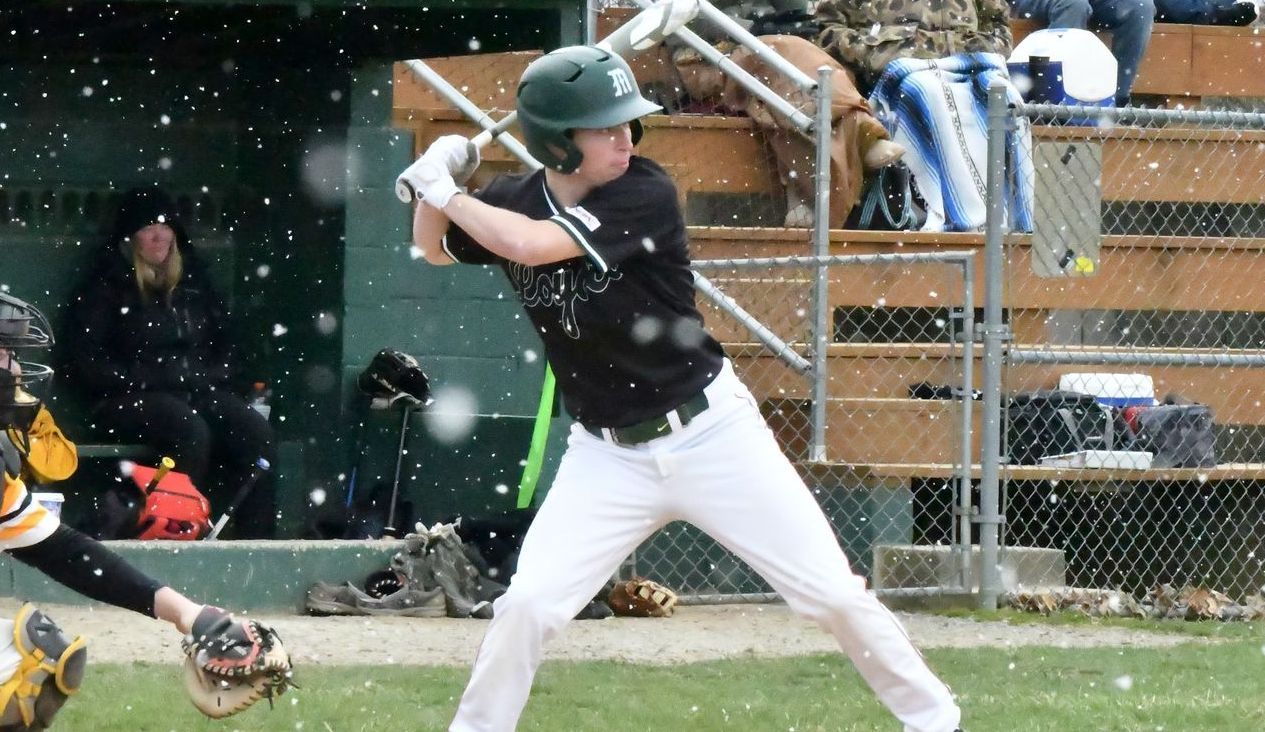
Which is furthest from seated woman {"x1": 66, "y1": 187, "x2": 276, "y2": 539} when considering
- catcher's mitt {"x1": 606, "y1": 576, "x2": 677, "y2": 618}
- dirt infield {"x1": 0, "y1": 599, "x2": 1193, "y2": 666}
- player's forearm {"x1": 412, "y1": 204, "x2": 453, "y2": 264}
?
player's forearm {"x1": 412, "y1": 204, "x2": 453, "y2": 264}

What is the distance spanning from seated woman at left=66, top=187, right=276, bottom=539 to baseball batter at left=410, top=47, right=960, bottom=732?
442 cm

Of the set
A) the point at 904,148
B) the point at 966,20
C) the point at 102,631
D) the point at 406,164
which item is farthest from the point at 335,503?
the point at 966,20

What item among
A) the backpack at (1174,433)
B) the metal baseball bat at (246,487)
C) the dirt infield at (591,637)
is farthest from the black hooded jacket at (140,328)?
the backpack at (1174,433)

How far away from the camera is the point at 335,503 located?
9594 millimetres

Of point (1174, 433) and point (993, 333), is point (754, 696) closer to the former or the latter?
point (993, 333)

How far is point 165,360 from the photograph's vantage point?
8.98m

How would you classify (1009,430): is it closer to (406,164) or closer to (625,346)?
(406,164)

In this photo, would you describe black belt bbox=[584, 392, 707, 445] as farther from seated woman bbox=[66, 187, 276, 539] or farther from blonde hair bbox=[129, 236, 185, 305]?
blonde hair bbox=[129, 236, 185, 305]

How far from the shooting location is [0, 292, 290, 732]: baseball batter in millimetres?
4102

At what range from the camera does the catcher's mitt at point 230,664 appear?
411 cm

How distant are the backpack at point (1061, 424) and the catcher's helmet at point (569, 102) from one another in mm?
4411

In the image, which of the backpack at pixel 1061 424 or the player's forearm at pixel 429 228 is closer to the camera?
the player's forearm at pixel 429 228

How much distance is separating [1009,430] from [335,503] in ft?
10.7

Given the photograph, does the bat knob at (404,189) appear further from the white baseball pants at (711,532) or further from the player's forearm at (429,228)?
the white baseball pants at (711,532)
